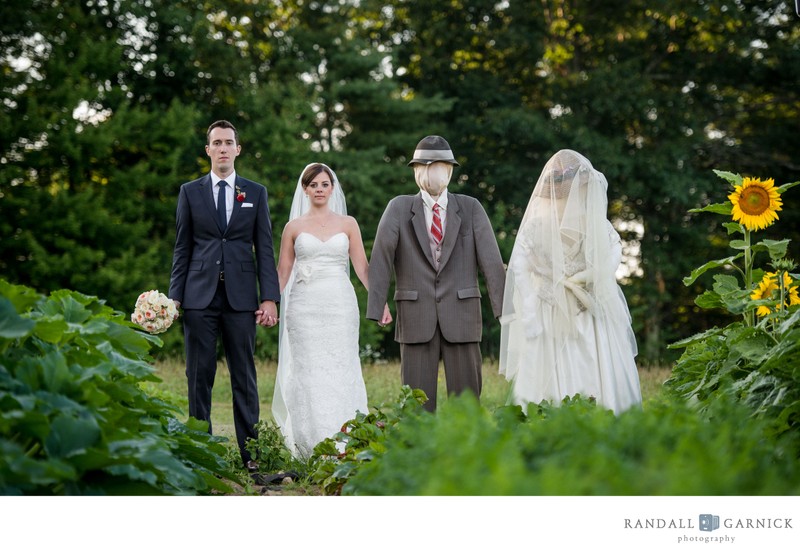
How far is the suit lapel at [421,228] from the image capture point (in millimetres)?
6020

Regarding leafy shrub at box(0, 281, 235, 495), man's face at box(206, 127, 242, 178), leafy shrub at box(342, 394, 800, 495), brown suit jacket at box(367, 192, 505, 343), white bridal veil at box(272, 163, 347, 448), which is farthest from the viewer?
white bridal veil at box(272, 163, 347, 448)

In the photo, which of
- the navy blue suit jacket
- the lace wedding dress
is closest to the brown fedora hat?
the lace wedding dress

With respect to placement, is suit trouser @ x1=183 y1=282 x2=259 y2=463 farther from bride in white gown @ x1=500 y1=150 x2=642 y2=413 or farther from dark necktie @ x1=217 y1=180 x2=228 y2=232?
bride in white gown @ x1=500 y1=150 x2=642 y2=413

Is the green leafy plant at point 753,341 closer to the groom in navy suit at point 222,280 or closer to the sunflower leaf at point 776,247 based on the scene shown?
the sunflower leaf at point 776,247

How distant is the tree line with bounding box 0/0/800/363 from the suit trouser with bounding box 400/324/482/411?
40.3 feet

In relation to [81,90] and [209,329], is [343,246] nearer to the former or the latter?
[209,329]

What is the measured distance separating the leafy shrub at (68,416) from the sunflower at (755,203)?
11.4 feet

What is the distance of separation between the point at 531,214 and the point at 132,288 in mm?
13212

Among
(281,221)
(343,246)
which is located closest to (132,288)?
(281,221)

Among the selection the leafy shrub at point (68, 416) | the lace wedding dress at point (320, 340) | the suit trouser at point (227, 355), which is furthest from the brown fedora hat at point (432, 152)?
the leafy shrub at point (68, 416)

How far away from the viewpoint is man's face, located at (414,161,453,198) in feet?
20.0

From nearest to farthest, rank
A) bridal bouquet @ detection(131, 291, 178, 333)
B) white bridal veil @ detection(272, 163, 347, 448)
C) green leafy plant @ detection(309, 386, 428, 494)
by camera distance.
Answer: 1. green leafy plant @ detection(309, 386, 428, 494)
2. bridal bouquet @ detection(131, 291, 178, 333)
3. white bridal veil @ detection(272, 163, 347, 448)

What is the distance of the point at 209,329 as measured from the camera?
579 centimetres
